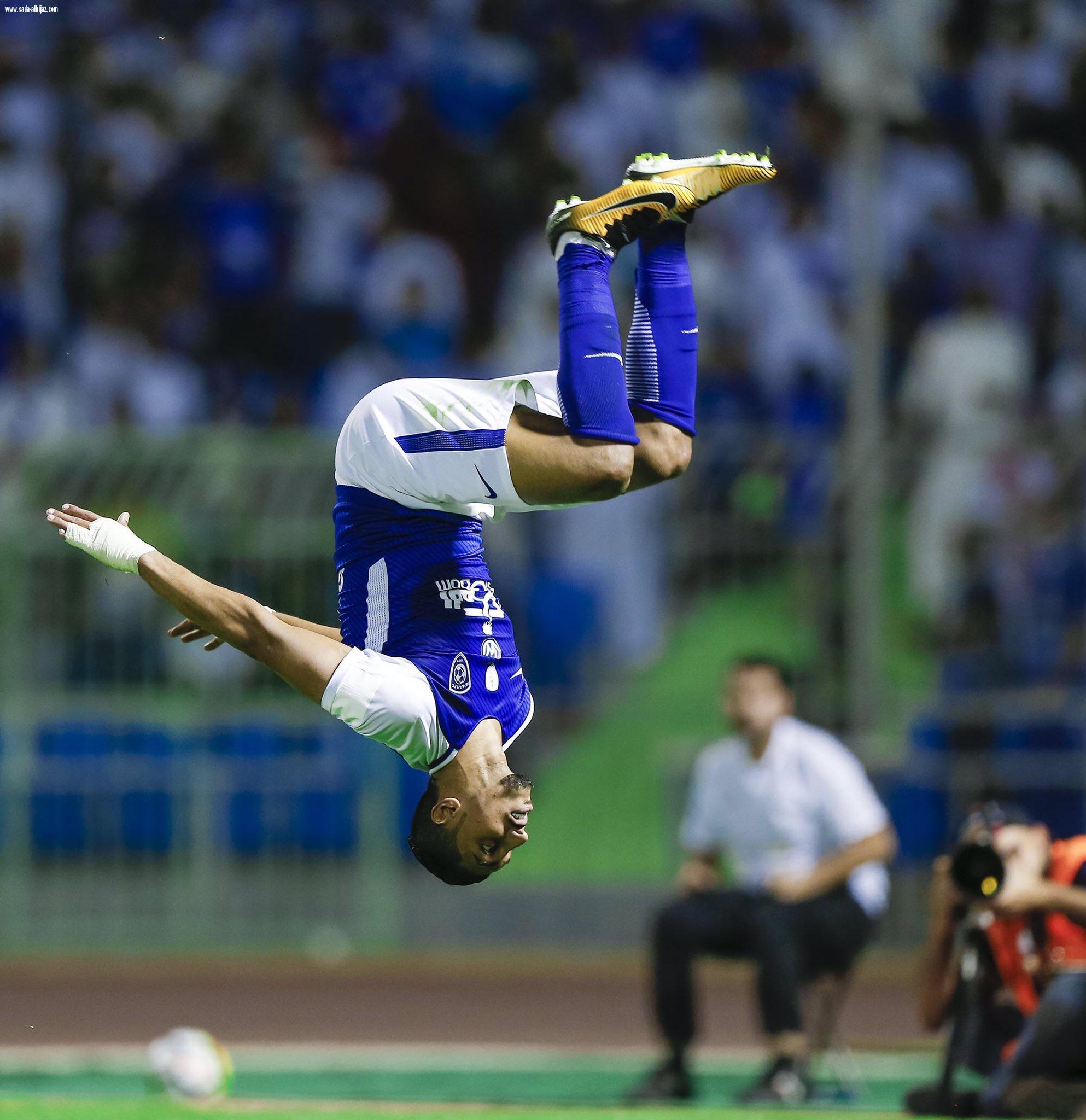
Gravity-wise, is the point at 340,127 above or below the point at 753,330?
above

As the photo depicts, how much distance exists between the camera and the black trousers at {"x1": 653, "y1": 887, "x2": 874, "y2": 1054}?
29.7 ft

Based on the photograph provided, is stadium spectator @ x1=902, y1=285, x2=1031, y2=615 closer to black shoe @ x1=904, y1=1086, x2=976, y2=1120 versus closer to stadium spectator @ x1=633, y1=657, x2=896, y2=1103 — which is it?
stadium spectator @ x1=633, y1=657, x2=896, y2=1103

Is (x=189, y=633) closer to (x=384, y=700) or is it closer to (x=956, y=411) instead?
(x=384, y=700)

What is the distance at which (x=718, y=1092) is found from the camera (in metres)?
9.08

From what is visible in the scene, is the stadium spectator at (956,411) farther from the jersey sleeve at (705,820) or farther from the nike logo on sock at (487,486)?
the nike logo on sock at (487,486)

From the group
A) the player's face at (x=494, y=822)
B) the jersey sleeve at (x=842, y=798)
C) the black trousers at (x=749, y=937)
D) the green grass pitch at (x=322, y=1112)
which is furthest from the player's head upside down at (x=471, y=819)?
the jersey sleeve at (x=842, y=798)

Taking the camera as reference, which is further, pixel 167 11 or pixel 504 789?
pixel 167 11

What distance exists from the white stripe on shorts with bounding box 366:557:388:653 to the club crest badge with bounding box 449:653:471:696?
0.83 feet

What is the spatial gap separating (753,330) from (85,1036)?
6.74 meters

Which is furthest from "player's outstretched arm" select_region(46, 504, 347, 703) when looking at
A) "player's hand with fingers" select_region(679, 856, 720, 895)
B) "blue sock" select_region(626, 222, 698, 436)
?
"player's hand with fingers" select_region(679, 856, 720, 895)

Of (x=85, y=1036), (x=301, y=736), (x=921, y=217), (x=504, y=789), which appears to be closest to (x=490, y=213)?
(x=921, y=217)


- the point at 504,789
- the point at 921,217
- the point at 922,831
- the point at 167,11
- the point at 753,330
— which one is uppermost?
the point at 167,11

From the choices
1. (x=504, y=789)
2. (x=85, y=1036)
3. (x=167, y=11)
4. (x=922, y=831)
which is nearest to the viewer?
(x=504, y=789)

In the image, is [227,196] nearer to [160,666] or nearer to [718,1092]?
[160,666]
